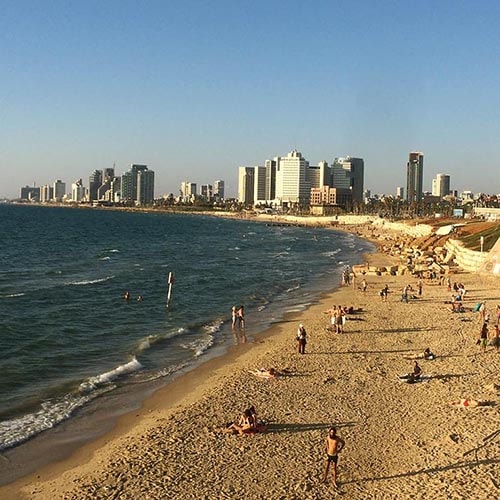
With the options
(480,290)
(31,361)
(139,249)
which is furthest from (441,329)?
(139,249)

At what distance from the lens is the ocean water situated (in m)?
18.8

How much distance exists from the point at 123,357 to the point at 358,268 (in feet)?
101

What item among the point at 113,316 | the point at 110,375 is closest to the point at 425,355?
the point at 110,375

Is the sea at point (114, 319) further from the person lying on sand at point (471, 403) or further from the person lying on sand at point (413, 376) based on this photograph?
the person lying on sand at point (471, 403)

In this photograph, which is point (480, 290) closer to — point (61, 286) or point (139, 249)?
point (61, 286)

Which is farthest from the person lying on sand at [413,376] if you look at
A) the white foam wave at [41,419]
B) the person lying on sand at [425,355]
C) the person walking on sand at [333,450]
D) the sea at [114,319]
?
the white foam wave at [41,419]

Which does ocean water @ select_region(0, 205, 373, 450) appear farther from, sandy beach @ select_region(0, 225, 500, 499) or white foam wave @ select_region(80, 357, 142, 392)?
sandy beach @ select_region(0, 225, 500, 499)

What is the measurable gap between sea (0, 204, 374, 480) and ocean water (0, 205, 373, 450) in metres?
0.05

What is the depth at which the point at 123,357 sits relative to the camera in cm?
2281

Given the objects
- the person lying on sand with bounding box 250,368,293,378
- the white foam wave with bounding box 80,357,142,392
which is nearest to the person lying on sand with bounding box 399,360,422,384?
the person lying on sand with bounding box 250,368,293,378

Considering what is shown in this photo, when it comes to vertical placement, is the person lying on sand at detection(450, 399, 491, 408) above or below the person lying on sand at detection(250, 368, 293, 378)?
above

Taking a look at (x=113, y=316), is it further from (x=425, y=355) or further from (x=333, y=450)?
(x=333, y=450)

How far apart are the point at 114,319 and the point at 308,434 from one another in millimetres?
17325

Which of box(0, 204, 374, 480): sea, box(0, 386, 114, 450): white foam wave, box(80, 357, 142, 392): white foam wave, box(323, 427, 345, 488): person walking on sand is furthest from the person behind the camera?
box(80, 357, 142, 392): white foam wave
